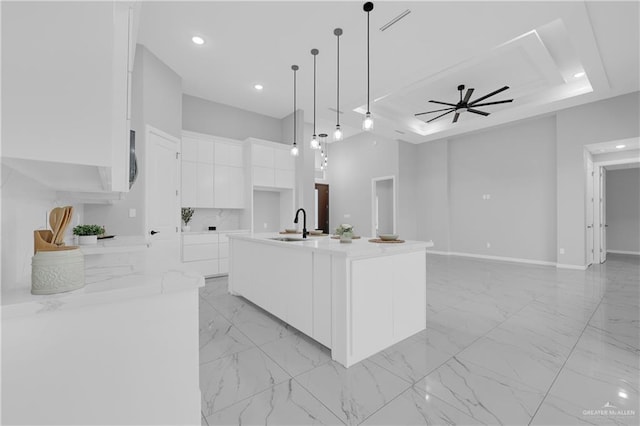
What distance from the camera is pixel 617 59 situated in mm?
3607

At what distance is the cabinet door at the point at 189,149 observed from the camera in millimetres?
4371

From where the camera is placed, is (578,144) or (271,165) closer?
(578,144)

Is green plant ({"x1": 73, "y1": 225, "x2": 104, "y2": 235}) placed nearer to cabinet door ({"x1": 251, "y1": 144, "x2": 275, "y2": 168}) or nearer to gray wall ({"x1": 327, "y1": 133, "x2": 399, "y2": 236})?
cabinet door ({"x1": 251, "y1": 144, "x2": 275, "y2": 168})

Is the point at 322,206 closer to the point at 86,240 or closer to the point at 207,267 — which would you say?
the point at 207,267

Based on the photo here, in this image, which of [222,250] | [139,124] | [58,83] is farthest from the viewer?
[222,250]

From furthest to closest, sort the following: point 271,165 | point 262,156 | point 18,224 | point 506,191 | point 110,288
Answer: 1. point 506,191
2. point 271,165
3. point 262,156
4. point 18,224
5. point 110,288

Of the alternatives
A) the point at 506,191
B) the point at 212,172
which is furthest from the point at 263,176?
the point at 506,191

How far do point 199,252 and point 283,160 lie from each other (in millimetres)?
2352

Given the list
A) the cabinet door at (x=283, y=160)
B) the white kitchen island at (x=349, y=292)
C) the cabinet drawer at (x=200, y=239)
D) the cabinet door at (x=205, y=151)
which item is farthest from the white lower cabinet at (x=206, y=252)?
the white kitchen island at (x=349, y=292)

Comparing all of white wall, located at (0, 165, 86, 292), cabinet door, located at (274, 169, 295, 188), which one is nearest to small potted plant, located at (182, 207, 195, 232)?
cabinet door, located at (274, 169, 295, 188)

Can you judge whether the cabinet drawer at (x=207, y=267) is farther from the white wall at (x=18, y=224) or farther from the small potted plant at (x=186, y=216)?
the white wall at (x=18, y=224)

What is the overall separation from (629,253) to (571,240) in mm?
4213

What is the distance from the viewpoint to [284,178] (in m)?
5.39

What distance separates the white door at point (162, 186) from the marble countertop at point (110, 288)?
262 centimetres
